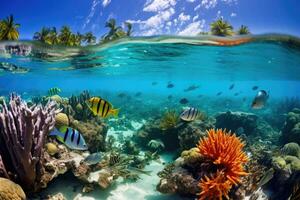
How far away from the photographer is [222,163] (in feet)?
21.0

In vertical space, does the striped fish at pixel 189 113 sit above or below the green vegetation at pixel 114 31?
below

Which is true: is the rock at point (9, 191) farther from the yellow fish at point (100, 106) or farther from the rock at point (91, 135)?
the rock at point (91, 135)

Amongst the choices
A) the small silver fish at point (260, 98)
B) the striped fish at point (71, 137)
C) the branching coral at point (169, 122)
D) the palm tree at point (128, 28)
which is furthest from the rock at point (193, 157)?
the palm tree at point (128, 28)

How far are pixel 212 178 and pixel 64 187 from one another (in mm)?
3817

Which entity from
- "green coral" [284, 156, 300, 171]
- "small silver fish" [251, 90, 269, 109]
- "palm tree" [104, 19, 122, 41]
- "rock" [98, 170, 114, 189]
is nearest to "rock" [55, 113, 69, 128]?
"rock" [98, 170, 114, 189]

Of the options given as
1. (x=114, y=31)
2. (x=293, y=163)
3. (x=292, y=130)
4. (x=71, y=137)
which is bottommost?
(x=292, y=130)

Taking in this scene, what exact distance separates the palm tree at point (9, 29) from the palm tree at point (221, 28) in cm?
1247

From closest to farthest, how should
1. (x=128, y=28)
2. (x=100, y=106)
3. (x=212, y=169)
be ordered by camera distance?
(x=212, y=169), (x=100, y=106), (x=128, y=28)

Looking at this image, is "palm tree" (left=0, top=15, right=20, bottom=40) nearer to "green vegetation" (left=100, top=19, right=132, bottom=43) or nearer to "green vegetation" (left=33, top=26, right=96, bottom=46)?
"green vegetation" (left=33, top=26, right=96, bottom=46)

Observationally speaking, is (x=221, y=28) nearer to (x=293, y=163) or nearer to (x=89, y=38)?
(x=89, y=38)

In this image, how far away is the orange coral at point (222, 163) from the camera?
19.8ft

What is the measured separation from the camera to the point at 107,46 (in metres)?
20.4

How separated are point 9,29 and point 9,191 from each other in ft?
47.6

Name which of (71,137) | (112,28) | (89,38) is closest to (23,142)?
(71,137)
